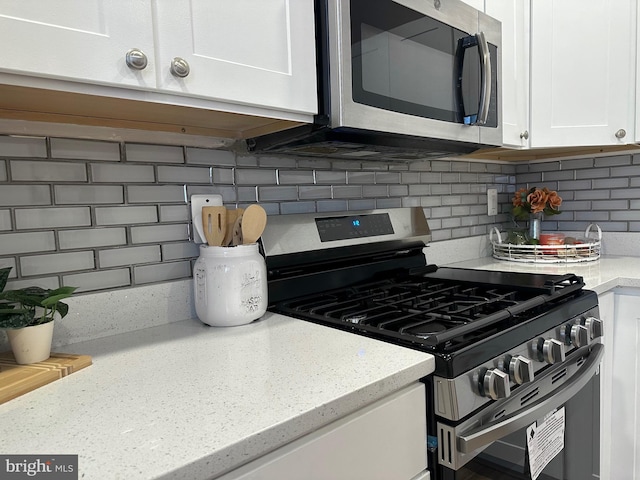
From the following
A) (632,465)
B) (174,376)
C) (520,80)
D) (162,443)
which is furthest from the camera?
(520,80)

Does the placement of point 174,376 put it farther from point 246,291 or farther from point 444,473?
point 444,473

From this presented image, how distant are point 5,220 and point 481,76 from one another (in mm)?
1272

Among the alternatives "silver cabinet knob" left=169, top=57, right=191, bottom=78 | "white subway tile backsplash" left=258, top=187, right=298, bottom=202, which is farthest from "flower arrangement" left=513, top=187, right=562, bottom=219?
"silver cabinet knob" left=169, top=57, right=191, bottom=78

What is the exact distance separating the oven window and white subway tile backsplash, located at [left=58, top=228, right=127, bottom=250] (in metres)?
0.65

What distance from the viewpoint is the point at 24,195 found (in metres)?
0.92

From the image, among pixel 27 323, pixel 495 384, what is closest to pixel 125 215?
pixel 27 323

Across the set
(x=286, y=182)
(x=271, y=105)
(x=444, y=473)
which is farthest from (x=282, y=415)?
(x=286, y=182)

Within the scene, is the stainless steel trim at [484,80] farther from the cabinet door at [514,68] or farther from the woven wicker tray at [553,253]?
the woven wicker tray at [553,253]

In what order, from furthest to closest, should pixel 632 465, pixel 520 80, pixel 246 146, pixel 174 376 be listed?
1. pixel 520 80
2. pixel 632 465
3. pixel 246 146
4. pixel 174 376

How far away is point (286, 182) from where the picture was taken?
1.37 meters

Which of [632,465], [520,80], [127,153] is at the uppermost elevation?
[520,80]

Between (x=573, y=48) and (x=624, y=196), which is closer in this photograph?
(x=573, y=48)

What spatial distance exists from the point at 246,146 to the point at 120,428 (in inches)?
33.2

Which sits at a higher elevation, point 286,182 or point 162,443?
point 286,182
